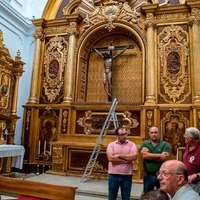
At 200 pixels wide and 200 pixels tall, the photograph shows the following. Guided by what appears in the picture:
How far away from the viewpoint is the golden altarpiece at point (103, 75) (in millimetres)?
6852

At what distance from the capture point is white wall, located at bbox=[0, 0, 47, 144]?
28.0 ft

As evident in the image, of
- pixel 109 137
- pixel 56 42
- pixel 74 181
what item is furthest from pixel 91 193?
pixel 56 42

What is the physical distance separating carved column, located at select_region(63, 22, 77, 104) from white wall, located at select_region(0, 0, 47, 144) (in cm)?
208

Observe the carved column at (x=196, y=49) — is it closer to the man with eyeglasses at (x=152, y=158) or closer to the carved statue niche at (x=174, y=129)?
the carved statue niche at (x=174, y=129)

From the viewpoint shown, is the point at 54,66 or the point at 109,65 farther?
the point at 54,66

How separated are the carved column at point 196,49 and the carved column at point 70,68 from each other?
3649mm

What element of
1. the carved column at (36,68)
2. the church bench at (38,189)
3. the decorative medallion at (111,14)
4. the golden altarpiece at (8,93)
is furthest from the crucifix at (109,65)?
the church bench at (38,189)

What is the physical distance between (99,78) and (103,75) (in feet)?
1.80

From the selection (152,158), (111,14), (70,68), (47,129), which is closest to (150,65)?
(111,14)

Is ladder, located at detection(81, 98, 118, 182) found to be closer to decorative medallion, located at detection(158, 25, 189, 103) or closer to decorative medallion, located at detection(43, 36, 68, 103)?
decorative medallion, located at detection(158, 25, 189, 103)

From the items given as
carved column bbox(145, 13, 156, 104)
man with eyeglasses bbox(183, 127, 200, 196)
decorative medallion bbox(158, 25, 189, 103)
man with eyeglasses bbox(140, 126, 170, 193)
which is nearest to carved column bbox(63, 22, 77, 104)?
carved column bbox(145, 13, 156, 104)

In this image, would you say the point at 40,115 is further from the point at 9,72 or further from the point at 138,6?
the point at 138,6

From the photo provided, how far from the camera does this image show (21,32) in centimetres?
942

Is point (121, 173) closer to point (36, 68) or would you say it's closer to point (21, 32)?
point (36, 68)
